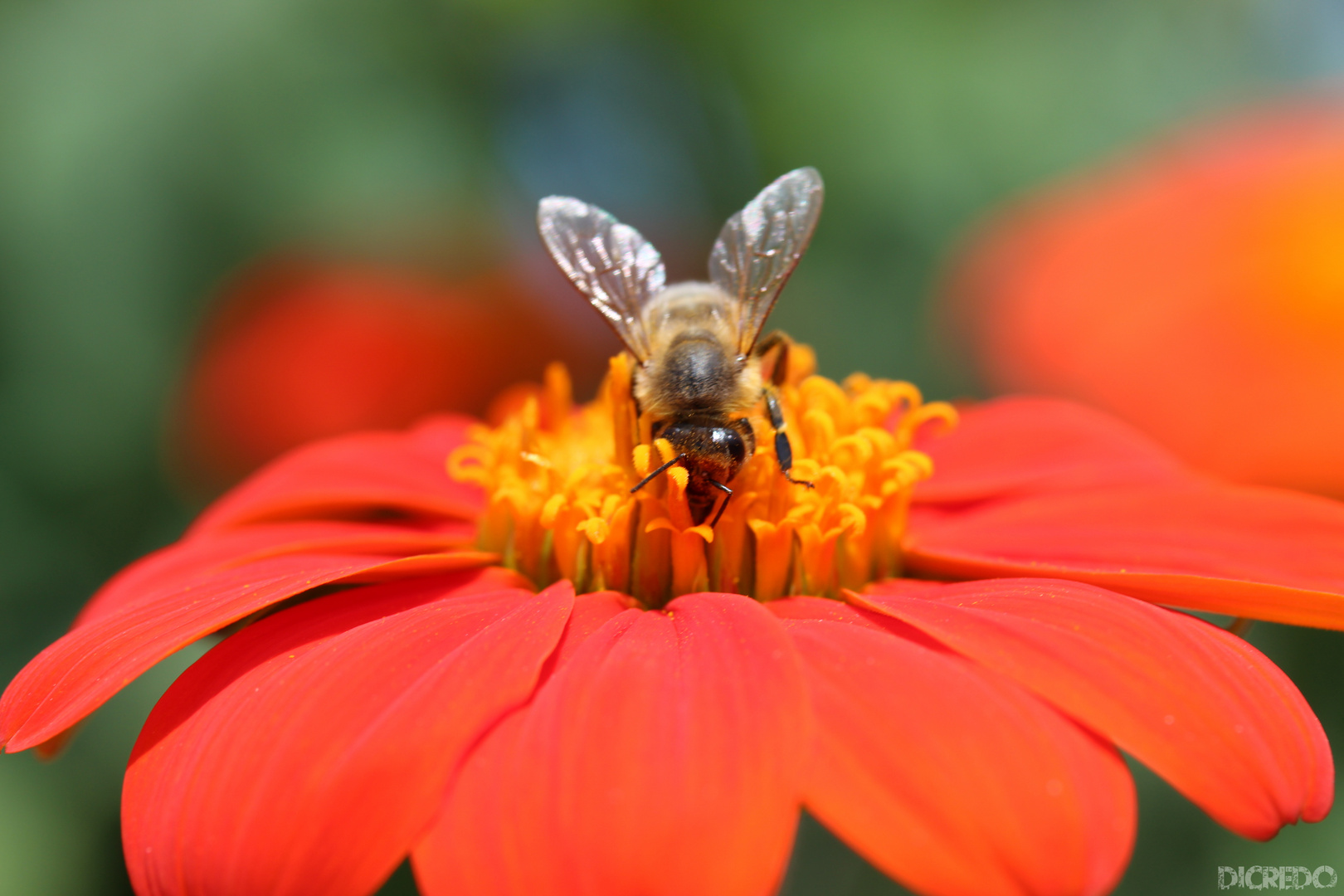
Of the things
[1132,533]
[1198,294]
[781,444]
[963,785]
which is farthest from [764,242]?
[1198,294]

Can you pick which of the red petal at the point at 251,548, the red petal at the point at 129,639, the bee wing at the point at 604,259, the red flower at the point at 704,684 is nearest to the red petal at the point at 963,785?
the red flower at the point at 704,684

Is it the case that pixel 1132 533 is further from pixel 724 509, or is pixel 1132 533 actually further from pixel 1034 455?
pixel 724 509

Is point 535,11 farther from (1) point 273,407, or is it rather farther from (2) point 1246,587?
(2) point 1246,587

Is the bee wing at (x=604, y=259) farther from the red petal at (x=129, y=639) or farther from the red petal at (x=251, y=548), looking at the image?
the red petal at (x=129, y=639)

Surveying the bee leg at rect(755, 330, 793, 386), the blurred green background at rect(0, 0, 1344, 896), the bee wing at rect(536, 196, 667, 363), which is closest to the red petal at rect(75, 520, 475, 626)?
the bee wing at rect(536, 196, 667, 363)

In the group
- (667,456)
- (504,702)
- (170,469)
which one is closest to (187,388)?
(170,469)

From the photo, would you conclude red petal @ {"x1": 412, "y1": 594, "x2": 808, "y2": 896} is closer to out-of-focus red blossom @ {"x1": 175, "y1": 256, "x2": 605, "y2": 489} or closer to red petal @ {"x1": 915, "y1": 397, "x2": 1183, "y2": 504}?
red petal @ {"x1": 915, "y1": 397, "x2": 1183, "y2": 504}
